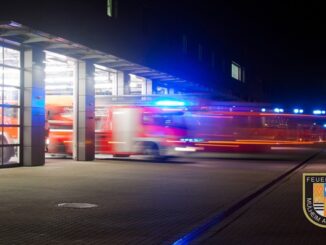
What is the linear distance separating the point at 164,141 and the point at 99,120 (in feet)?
11.4

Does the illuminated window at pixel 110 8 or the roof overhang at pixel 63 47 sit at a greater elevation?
the illuminated window at pixel 110 8

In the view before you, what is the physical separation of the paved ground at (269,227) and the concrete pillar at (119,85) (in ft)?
56.5

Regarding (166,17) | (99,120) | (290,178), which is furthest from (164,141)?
(166,17)

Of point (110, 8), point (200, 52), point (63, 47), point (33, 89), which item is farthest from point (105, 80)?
point (200, 52)

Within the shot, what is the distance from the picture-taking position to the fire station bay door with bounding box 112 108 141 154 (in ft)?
83.7

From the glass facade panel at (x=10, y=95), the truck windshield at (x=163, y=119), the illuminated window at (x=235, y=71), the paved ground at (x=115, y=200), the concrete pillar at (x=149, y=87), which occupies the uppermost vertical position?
the illuminated window at (x=235, y=71)

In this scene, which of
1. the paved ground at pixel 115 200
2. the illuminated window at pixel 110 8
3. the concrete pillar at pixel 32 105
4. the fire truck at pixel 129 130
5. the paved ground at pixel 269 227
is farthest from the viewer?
the illuminated window at pixel 110 8

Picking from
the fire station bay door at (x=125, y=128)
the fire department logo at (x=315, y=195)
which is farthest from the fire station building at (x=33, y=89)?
the fire department logo at (x=315, y=195)

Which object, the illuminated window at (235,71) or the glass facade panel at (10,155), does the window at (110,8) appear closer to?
the glass facade panel at (10,155)

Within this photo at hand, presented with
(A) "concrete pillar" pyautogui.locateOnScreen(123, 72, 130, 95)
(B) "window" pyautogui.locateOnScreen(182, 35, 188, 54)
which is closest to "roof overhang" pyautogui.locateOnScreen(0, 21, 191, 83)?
(A) "concrete pillar" pyautogui.locateOnScreen(123, 72, 130, 95)

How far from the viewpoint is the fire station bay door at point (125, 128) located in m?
25.5

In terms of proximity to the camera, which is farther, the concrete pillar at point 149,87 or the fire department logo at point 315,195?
the concrete pillar at point 149,87

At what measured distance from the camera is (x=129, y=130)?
25578mm

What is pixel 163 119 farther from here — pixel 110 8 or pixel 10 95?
pixel 10 95
